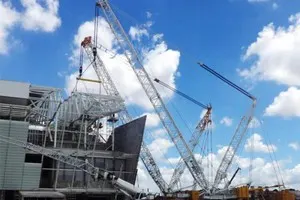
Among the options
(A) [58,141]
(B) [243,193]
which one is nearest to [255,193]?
(B) [243,193]

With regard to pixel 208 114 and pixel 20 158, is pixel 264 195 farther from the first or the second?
pixel 20 158

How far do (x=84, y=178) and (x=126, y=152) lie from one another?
1187cm

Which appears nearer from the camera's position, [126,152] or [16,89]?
[16,89]

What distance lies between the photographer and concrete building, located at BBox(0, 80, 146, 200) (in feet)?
250

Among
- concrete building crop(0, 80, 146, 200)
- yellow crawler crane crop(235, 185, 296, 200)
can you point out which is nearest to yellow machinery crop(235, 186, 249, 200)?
yellow crawler crane crop(235, 185, 296, 200)

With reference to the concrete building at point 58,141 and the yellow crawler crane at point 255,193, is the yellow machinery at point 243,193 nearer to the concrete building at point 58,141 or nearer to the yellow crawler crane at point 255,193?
the yellow crawler crane at point 255,193

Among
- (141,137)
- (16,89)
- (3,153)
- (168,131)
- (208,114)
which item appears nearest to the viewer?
(3,153)

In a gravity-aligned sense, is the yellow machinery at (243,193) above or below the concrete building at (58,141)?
below

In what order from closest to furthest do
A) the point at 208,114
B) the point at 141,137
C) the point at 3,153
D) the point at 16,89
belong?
the point at 3,153
the point at 16,89
the point at 141,137
the point at 208,114

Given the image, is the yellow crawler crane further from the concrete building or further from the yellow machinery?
the concrete building

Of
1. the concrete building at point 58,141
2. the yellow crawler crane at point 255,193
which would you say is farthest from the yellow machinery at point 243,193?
the concrete building at point 58,141

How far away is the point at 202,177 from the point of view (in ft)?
331

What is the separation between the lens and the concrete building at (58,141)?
76.2 m

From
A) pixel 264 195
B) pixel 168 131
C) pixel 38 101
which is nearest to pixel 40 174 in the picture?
pixel 38 101
